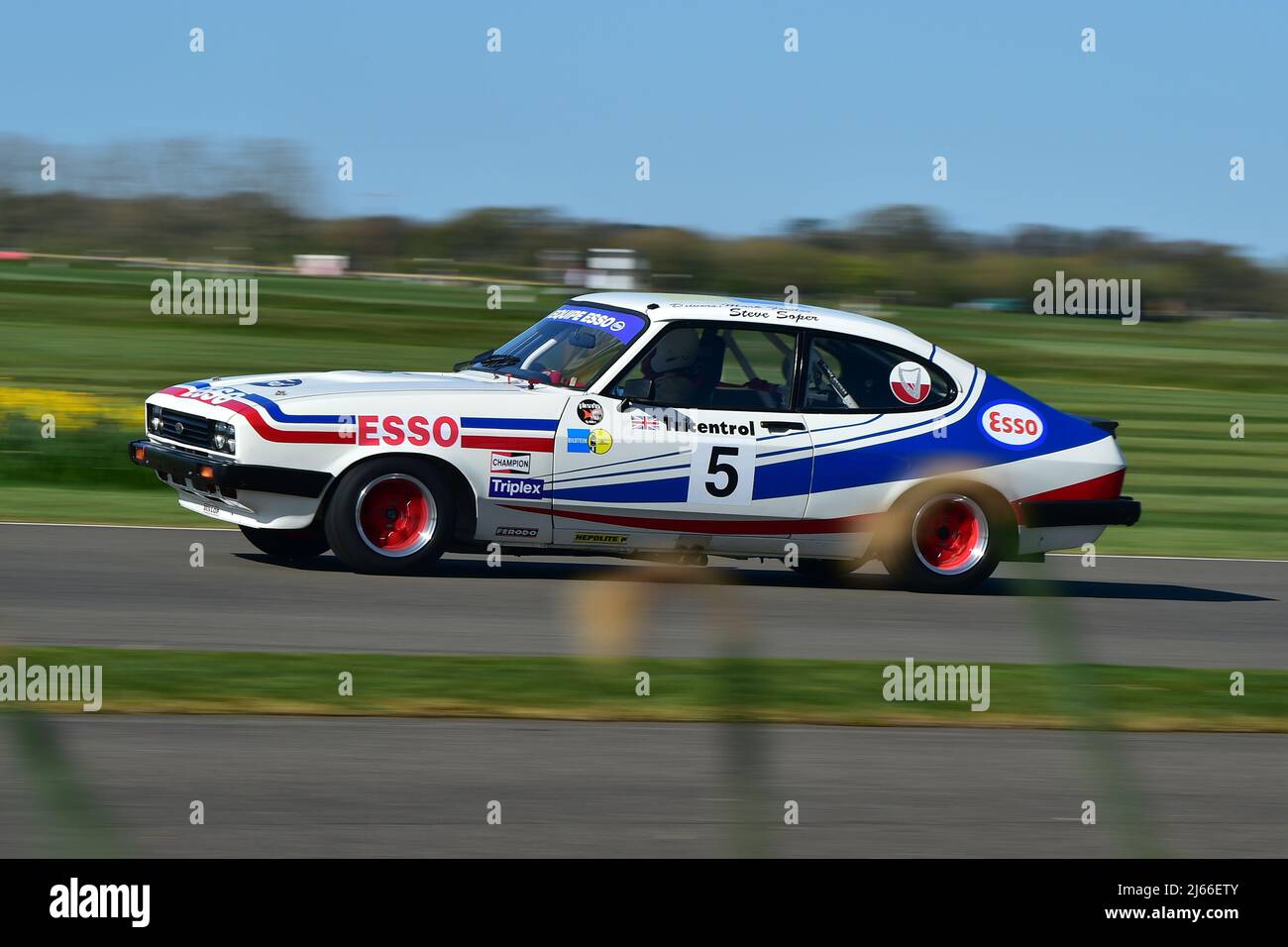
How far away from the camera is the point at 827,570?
1101cm

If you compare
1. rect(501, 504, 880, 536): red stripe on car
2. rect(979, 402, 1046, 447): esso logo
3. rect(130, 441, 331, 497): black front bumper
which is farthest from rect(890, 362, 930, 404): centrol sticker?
rect(130, 441, 331, 497): black front bumper

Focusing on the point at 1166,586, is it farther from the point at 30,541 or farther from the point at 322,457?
the point at 30,541

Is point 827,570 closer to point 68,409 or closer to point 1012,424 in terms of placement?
point 1012,424

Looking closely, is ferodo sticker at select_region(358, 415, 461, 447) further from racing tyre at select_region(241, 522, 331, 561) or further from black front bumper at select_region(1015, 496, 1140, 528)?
black front bumper at select_region(1015, 496, 1140, 528)

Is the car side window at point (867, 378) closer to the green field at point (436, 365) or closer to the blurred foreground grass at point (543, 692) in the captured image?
the blurred foreground grass at point (543, 692)

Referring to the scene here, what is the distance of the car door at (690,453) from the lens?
30.9 ft

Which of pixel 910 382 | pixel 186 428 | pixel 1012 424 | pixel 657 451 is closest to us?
pixel 186 428

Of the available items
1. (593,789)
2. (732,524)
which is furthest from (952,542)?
(593,789)

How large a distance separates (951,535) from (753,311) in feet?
6.35

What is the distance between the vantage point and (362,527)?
30.5ft

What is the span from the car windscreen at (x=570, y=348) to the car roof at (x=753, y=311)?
0.15 metres

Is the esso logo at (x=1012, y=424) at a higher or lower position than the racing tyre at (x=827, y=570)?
higher

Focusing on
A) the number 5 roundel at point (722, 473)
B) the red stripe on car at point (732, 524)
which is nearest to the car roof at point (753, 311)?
the number 5 roundel at point (722, 473)

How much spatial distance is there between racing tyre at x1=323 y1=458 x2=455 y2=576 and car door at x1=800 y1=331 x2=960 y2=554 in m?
2.24
